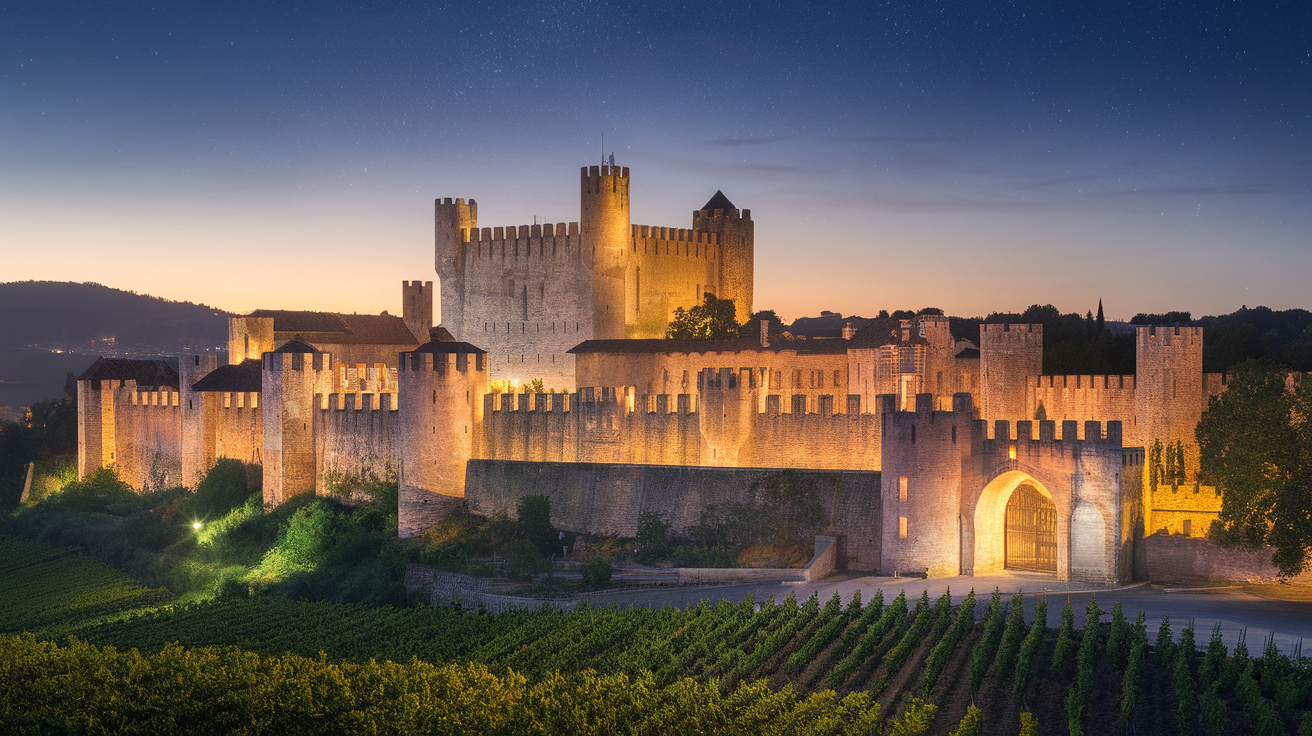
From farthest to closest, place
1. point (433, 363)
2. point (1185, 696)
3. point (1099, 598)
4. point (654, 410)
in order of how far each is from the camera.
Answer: point (654, 410), point (433, 363), point (1099, 598), point (1185, 696)

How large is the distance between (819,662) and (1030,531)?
905 centimetres

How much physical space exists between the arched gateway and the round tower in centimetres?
2080

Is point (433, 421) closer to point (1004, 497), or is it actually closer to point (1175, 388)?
point (1004, 497)

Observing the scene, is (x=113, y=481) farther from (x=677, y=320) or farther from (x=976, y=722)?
(x=976, y=722)

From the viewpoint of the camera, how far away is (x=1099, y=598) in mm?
29625

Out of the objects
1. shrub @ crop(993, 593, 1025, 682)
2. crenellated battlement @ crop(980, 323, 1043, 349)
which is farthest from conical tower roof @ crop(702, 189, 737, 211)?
shrub @ crop(993, 593, 1025, 682)

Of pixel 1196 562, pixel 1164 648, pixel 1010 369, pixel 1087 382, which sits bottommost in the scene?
pixel 1164 648

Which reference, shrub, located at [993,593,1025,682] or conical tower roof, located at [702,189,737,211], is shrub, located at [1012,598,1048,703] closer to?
shrub, located at [993,593,1025,682]

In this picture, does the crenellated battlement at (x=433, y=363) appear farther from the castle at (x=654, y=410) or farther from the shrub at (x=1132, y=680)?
the shrub at (x=1132, y=680)

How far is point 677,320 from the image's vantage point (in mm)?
53750

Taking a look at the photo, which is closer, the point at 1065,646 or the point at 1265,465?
the point at 1065,646

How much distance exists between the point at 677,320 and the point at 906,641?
28.7 m

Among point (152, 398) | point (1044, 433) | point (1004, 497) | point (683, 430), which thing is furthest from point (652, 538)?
point (152, 398)

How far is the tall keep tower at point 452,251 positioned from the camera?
183ft
